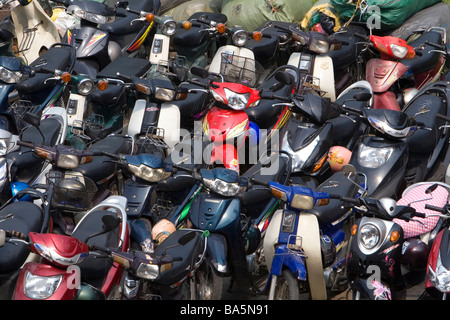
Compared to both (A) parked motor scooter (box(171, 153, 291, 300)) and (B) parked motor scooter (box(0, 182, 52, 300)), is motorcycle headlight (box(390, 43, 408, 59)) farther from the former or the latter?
(B) parked motor scooter (box(0, 182, 52, 300))

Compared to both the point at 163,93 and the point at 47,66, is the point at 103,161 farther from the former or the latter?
the point at 47,66

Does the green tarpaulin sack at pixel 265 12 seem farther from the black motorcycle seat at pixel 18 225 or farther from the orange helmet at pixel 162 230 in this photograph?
the black motorcycle seat at pixel 18 225

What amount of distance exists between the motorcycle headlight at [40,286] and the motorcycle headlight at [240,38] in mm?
4345

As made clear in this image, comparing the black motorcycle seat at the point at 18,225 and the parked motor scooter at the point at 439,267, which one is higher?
the parked motor scooter at the point at 439,267

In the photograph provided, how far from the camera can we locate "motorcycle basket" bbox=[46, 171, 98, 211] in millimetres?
7656

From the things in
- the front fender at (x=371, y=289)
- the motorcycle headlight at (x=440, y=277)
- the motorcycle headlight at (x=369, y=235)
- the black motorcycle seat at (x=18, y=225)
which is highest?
the motorcycle headlight at (x=440, y=277)

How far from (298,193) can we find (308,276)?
609 mm

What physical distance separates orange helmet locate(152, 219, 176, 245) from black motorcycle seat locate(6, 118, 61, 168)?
1.43 meters

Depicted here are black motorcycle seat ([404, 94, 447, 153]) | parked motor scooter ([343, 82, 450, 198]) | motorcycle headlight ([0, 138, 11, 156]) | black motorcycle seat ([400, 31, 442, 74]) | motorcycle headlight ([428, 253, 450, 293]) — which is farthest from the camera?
black motorcycle seat ([400, 31, 442, 74])

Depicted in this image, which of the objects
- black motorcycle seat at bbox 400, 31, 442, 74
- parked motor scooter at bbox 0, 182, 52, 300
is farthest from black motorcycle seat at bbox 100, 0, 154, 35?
parked motor scooter at bbox 0, 182, 52, 300

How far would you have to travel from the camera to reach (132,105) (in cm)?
973

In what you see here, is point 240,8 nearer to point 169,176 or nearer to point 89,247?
point 169,176

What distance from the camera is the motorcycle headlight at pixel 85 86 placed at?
9.18 metres

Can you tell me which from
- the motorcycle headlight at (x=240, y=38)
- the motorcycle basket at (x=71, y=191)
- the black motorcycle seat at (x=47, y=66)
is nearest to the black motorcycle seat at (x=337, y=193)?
the motorcycle basket at (x=71, y=191)
